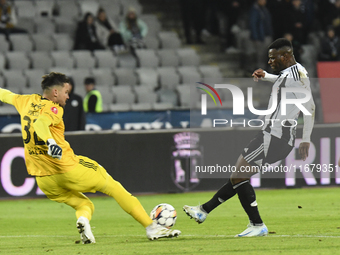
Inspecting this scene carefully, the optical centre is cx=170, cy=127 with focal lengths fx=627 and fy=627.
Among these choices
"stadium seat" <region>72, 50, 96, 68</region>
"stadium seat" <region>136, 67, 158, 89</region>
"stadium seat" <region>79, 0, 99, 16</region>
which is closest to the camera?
"stadium seat" <region>72, 50, 96, 68</region>

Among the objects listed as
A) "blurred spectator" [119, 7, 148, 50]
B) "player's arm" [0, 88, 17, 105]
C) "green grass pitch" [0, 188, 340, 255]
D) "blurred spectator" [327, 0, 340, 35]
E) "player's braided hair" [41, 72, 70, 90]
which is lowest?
"green grass pitch" [0, 188, 340, 255]

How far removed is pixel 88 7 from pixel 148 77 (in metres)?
2.85

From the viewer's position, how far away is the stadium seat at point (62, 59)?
603 inches

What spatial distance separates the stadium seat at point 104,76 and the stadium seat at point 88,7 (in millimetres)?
2179

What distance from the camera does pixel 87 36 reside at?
15.8m

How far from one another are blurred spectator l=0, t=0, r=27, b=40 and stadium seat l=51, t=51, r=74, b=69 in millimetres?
1045

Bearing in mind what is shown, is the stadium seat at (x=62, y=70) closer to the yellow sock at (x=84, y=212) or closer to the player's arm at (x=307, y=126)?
the yellow sock at (x=84, y=212)

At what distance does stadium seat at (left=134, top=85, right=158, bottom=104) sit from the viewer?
1520cm

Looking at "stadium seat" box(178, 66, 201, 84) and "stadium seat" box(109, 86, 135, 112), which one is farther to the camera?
"stadium seat" box(178, 66, 201, 84)

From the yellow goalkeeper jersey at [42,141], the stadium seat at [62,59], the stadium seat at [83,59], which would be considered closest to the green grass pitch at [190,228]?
the yellow goalkeeper jersey at [42,141]

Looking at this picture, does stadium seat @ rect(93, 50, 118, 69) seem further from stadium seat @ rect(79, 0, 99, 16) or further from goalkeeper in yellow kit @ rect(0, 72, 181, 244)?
goalkeeper in yellow kit @ rect(0, 72, 181, 244)

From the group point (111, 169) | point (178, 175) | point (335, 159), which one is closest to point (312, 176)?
point (335, 159)

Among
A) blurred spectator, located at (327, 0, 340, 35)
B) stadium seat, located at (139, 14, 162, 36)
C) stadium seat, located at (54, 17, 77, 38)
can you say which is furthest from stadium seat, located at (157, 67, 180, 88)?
blurred spectator, located at (327, 0, 340, 35)

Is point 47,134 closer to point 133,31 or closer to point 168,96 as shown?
point 168,96
